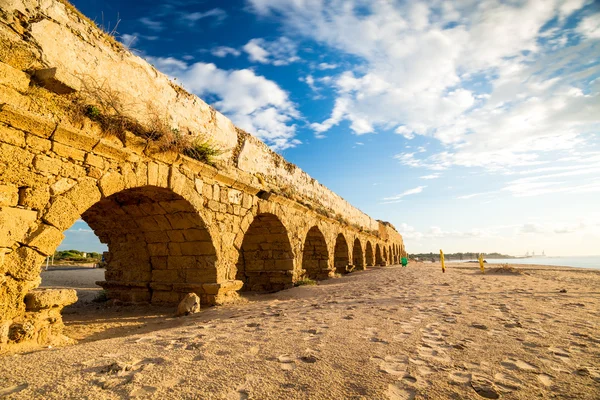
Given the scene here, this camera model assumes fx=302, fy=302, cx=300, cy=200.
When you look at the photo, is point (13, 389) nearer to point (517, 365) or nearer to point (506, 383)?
point (506, 383)

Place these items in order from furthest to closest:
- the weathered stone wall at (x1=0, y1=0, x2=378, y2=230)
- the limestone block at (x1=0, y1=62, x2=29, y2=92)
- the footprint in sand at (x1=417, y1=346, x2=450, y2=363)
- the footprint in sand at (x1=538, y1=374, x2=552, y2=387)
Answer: the weathered stone wall at (x1=0, y1=0, x2=378, y2=230) < the limestone block at (x1=0, y1=62, x2=29, y2=92) < the footprint in sand at (x1=417, y1=346, x2=450, y2=363) < the footprint in sand at (x1=538, y1=374, x2=552, y2=387)

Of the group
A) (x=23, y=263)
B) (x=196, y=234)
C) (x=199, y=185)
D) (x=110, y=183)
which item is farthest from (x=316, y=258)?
(x=23, y=263)

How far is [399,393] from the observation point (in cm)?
167

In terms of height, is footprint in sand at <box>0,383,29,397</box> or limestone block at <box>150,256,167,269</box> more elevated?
limestone block at <box>150,256,167,269</box>

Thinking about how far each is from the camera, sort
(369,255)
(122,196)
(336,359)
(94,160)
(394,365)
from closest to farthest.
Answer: (394,365) < (336,359) < (94,160) < (122,196) < (369,255)

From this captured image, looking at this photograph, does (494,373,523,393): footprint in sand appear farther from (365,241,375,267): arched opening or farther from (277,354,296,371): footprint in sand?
(365,241,375,267): arched opening

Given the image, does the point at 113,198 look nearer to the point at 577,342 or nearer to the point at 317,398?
the point at 317,398

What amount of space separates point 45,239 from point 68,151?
2.97 ft

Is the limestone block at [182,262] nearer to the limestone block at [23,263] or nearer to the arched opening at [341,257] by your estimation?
the limestone block at [23,263]

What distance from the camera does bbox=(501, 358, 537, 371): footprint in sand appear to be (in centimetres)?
201

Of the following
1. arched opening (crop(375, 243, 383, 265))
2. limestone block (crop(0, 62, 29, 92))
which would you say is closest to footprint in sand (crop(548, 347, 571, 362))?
limestone block (crop(0, 62, 29, 92))

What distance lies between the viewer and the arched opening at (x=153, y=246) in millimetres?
4719

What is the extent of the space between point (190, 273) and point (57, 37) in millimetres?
3580

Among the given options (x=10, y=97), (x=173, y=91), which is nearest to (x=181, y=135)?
(x=173, y=91)
